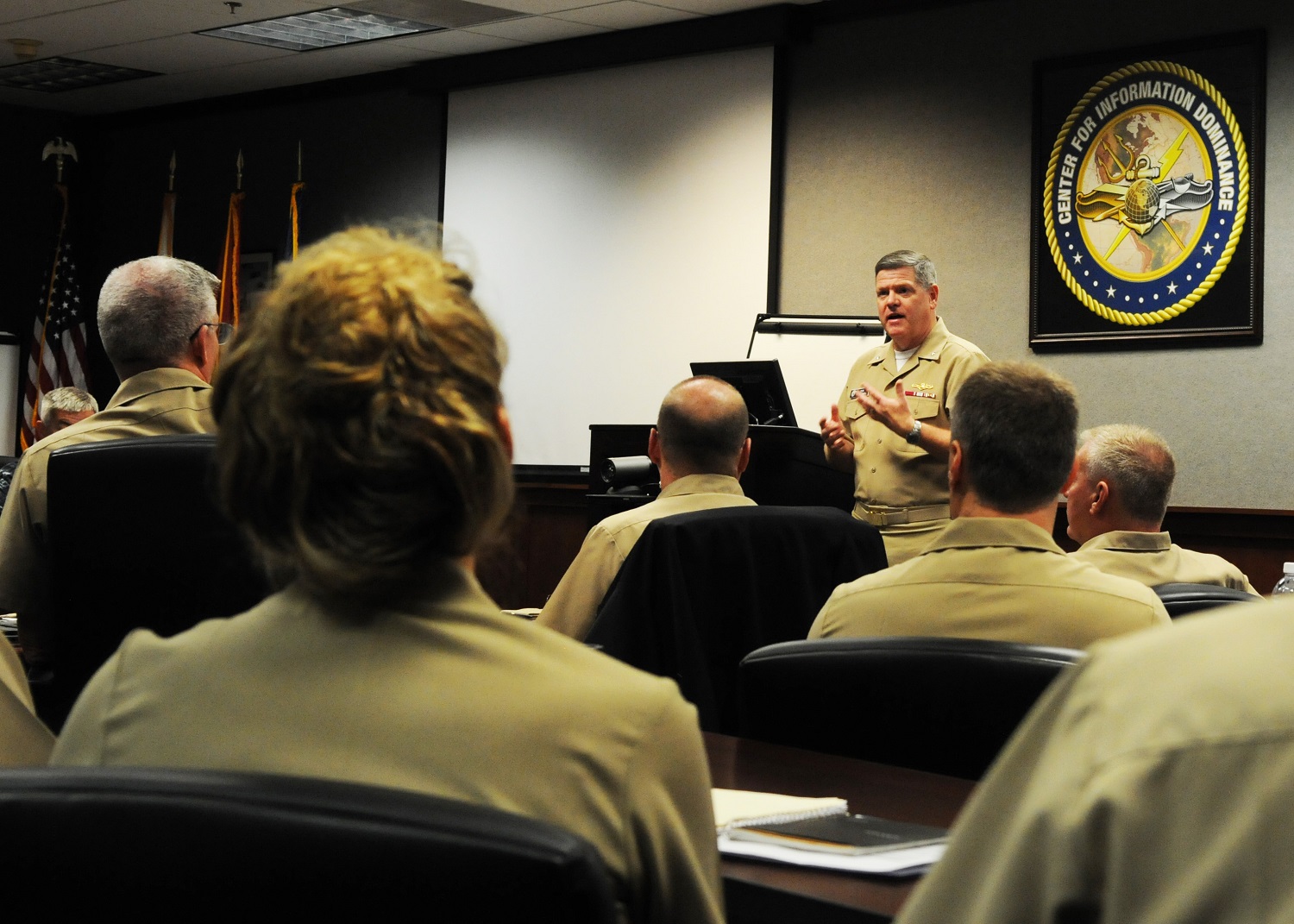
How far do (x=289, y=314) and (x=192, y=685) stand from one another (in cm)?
24

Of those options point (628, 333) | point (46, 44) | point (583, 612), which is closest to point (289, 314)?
point (583, 612)

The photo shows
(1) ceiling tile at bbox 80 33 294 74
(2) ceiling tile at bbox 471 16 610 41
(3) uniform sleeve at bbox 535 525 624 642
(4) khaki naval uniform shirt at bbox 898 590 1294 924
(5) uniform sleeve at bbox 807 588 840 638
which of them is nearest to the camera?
(4) khaki naval uniform shirt at bbox 898 590 1294 924

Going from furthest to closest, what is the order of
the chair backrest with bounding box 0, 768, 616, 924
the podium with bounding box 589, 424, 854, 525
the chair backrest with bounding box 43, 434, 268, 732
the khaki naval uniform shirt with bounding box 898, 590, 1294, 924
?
the podium with bounding box 589, 424, 854, 525 < the chair backrest with bounding box 43, 434, 268, 732 < the chair backrest with bounding box 0, 768, 616, 924 < the khaki naval uniform shirt with bounding box 898, 590, 1294, 924

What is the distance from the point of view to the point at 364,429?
948 mm

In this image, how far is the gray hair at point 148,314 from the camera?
3.09m

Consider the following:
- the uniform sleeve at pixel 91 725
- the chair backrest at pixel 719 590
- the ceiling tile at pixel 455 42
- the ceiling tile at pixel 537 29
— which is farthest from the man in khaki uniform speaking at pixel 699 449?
the ceiling tile at pixel 455 42

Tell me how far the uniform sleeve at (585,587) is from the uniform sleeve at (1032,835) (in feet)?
8.05

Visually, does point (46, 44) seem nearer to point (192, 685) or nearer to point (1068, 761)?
point (192, 685)

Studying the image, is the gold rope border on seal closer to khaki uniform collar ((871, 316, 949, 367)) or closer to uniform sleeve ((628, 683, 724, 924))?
khaki uniform collar ((871, 316, 949, 367))

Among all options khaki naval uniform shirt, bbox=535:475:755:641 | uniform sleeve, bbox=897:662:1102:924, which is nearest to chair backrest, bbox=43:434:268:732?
khaki naval uniform shirt, bbox=535:475:755:641

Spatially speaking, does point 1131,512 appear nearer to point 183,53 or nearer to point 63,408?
point 63,408

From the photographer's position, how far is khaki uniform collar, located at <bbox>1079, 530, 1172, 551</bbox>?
116 inches

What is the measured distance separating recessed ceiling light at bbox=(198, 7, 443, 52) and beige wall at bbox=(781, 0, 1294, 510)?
203 cm

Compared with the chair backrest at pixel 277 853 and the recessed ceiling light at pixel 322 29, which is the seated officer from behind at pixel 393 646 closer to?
the chair backrest at pixel 277 853
